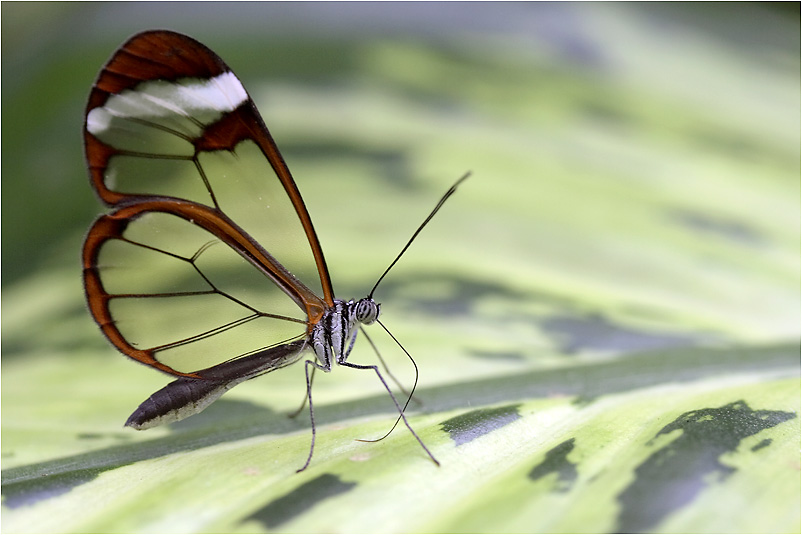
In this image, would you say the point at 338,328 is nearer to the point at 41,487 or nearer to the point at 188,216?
the point at 188,216

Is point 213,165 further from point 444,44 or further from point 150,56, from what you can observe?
point 444,44

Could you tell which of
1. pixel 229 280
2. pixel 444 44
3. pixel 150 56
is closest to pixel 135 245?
pixel 229 280

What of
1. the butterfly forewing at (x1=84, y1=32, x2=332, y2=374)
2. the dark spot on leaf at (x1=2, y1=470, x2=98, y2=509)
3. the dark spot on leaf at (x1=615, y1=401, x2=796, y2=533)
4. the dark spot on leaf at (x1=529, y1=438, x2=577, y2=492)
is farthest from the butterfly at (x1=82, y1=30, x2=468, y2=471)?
the dark spot on leaf at (x1=615, y1=401, x2=796, y2=533)

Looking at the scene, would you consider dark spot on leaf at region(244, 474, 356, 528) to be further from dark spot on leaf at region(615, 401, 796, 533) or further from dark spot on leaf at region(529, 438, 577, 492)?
dark spot on leaf at region(615, 401, 796, 533)

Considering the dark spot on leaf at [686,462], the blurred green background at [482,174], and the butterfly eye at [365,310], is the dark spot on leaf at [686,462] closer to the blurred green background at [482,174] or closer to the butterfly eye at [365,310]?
the blurred green background at [482,174]

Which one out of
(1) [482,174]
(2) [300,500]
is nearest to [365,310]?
(2) [300,500]

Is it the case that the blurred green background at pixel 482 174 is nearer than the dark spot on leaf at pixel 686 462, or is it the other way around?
the dark spot on leaf at pixel 686 462

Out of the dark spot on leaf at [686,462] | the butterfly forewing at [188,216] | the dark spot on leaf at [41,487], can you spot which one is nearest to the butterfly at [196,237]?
the butterfly forewing at [188,216]
